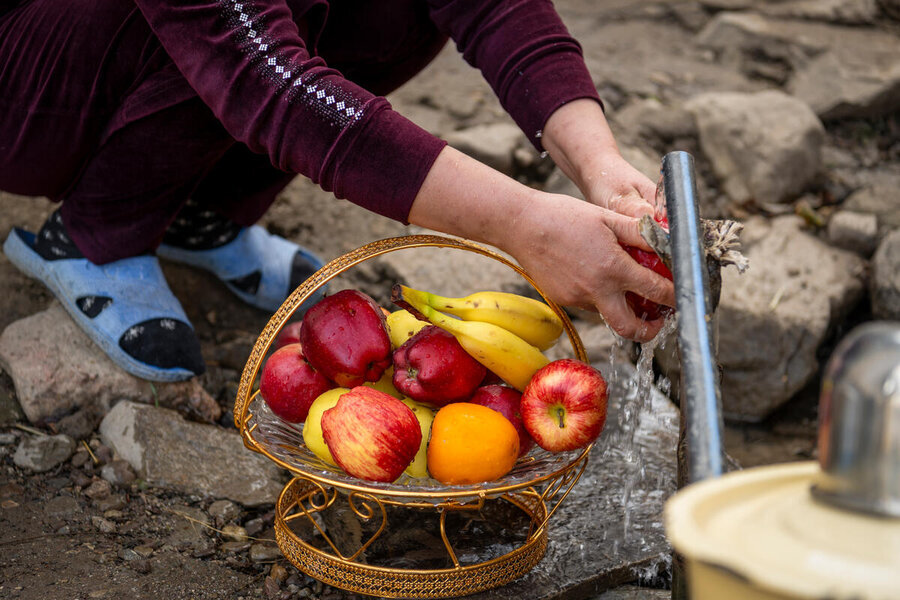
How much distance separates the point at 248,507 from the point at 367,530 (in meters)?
0.33

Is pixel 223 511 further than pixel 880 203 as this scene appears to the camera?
No

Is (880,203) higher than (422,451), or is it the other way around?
(880,203)

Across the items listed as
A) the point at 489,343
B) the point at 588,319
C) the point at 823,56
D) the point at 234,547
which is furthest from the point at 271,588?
the point at 823,56

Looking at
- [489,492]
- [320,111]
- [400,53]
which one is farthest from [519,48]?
[489,492]

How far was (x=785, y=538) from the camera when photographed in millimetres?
637

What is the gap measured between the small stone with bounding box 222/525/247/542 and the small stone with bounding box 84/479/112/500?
0.97ft

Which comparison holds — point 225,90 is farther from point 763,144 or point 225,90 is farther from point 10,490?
point 763,144

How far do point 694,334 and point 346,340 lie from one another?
75cm

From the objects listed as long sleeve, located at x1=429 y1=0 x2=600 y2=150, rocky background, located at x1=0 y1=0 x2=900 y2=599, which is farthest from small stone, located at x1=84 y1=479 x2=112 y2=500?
long sleeve, located at x1=429 y1=0 x2=600 y2=150

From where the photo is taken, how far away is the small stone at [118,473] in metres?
1.93

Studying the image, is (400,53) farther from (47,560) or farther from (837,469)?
(837,469)

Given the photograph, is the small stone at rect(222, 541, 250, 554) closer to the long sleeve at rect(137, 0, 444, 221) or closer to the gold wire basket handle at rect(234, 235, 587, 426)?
the gold wire basket handle at rect(234, 235, 587, 426)

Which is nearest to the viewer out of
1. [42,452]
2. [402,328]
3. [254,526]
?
[402,328]

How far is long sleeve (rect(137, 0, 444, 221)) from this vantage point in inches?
59.9
